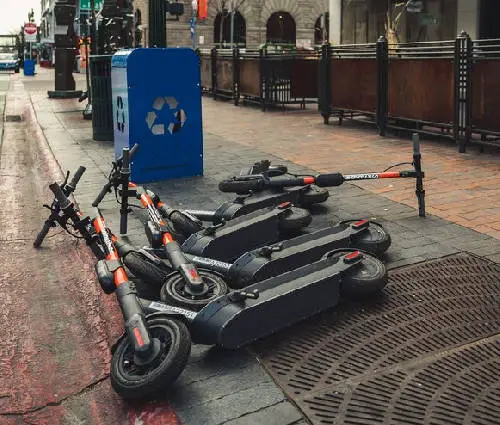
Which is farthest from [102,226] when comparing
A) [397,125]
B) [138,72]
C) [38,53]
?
[38,53]

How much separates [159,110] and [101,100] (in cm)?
Answer: 429

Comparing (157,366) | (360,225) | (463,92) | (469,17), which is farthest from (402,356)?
(469,17)

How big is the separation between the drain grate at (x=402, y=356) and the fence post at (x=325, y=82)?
31.9ft

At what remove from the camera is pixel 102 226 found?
448 cm

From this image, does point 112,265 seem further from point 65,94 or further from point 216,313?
point 65,94

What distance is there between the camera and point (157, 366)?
304 centimetres

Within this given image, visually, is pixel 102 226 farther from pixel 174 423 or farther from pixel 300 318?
pixel 174 423

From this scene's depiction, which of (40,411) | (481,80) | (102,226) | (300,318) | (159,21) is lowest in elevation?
(40,411)

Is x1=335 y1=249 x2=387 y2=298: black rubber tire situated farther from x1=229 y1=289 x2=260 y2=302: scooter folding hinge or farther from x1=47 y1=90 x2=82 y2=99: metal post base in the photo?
x1=47 y1=90 x2=82 y2=99: metal post base

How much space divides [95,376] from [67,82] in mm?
22713

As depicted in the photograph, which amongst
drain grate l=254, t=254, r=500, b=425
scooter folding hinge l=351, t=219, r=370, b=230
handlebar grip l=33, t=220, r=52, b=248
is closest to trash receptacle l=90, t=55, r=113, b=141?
handlebar grip l=33, t=220, r=52, b=248

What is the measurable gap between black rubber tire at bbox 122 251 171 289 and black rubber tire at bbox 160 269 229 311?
17 cm

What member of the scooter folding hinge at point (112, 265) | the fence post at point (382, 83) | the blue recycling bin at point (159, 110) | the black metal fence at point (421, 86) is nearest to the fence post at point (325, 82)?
the black metal fence at point (421, 86)

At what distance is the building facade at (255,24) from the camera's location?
46750 mm
